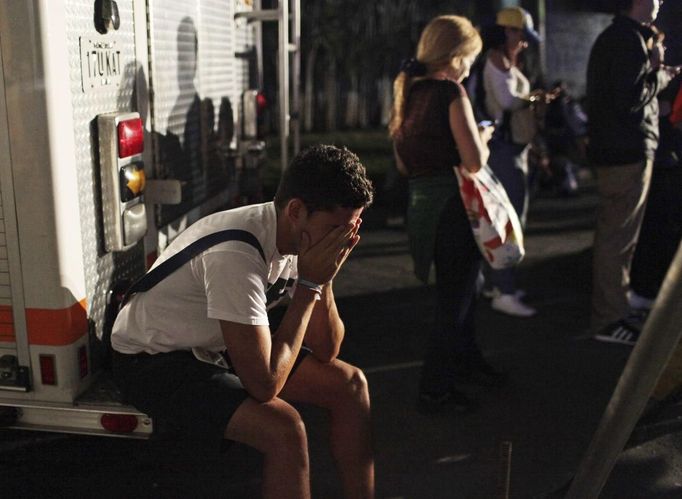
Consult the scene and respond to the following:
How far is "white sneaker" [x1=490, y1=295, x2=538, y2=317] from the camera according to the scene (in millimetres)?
5797

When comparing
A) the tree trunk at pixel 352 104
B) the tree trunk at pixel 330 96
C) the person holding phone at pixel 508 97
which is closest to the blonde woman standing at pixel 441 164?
the person holding phone at pixel 508 97

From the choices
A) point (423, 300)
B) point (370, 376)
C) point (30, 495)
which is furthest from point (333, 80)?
point (30, 495)

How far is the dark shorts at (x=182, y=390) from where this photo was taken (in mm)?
2721

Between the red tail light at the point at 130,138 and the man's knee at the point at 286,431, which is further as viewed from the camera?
the red tail light at the point at 130,138

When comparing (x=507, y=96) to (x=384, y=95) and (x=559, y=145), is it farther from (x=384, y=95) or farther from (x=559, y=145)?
(x=384, y=95)

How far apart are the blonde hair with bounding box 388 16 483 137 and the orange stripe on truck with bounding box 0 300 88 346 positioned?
5.96 feet

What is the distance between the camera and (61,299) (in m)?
2.98

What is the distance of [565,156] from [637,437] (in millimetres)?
7086

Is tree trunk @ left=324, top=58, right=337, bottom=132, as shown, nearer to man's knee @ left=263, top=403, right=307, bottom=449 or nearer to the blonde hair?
the blonde hair

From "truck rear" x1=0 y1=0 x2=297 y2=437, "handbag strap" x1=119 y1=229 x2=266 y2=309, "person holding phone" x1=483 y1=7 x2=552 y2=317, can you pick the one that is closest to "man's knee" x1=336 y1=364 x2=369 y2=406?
"handbag strap" x1=119 y1=229 x2=266 y2=309

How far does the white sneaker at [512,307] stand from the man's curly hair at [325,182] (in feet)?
11.0

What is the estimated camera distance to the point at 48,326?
118 inches

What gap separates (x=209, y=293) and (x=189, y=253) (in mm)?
181

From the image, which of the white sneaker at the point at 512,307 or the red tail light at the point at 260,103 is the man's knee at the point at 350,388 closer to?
the red tail light at the point at 260,103
